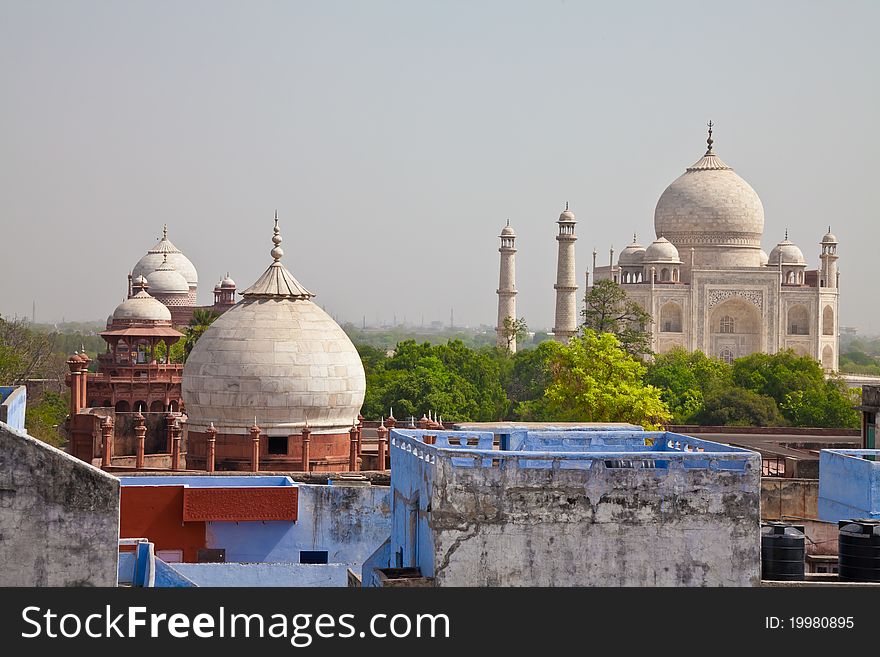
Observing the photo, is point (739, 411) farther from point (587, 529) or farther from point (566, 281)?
point (587, 529)

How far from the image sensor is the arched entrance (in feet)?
204

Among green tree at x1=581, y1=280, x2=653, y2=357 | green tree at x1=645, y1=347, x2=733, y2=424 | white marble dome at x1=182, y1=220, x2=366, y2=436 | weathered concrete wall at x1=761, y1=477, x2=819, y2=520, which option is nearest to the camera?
weathered concrete wall at x1=761, y1=477, x2=819, y2=520

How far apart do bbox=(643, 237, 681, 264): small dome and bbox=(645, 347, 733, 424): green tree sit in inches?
349

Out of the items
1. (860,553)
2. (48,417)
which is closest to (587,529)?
(860,553)

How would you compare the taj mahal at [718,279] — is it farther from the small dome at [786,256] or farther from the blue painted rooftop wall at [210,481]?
the blue painted rooftop wall at [210,481]

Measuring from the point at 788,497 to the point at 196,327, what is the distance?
25.5 meters

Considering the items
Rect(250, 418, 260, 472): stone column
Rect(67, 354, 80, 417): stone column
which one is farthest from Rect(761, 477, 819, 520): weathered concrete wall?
Rect(67, 354, 80, 417): stone column

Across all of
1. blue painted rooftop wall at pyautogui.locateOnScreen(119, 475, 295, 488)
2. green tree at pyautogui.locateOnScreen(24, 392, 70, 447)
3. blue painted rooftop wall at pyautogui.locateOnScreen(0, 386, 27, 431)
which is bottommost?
blue painted rooftop wall at pyautogui.locateOnScreen(119, 475, 295, 488)

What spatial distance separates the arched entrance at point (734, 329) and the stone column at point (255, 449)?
3975 centimetres

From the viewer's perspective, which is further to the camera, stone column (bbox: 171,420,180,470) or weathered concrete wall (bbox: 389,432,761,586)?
stone column (bbox: 171,420,180,470)

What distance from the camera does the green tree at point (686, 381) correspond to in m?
45.2

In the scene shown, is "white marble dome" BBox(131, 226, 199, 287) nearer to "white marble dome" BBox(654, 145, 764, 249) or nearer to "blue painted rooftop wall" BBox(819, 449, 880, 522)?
"white marble dome" BBox(654, 145, 764, 249)

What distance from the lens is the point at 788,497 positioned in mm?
22219
